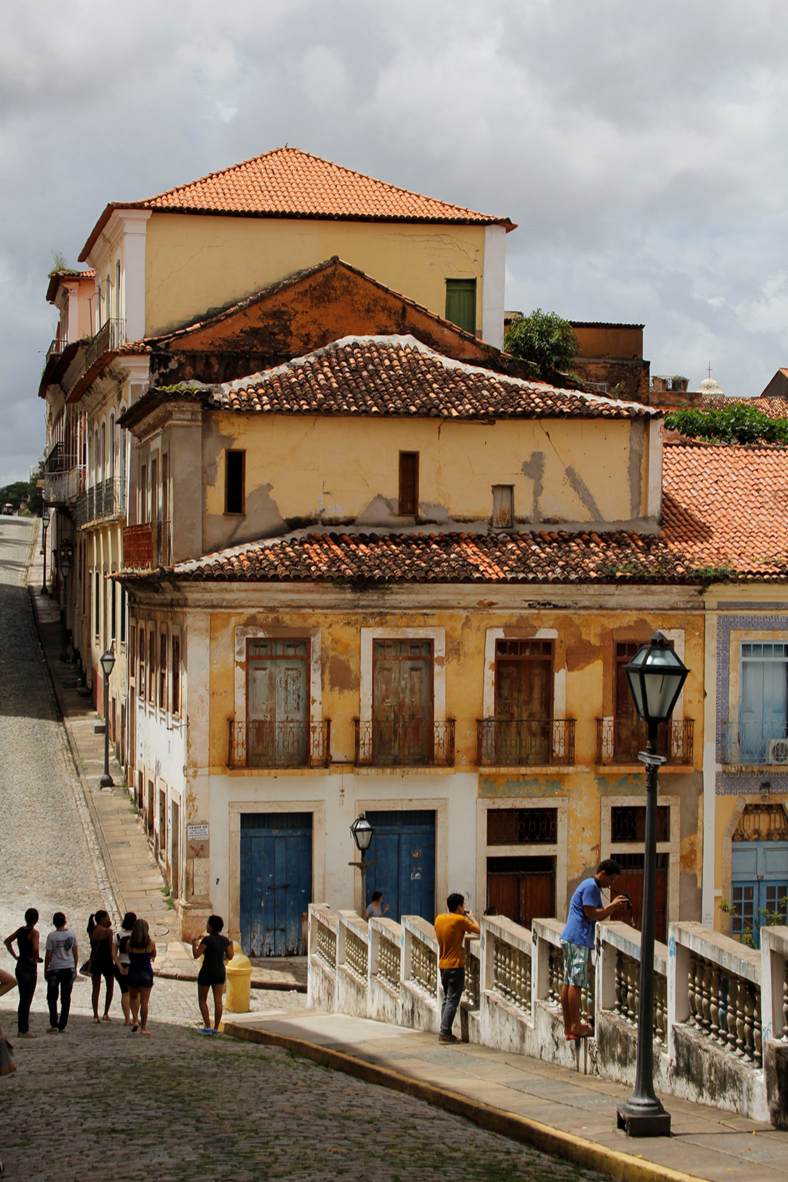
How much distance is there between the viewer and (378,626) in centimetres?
2300

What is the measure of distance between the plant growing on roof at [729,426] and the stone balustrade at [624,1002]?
3196 cm

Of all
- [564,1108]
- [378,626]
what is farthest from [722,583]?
[564,1108]

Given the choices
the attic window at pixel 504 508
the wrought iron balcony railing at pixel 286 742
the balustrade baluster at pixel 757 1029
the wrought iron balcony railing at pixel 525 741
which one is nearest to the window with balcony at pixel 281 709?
the wrought iron balcony railing at pixel 286 742

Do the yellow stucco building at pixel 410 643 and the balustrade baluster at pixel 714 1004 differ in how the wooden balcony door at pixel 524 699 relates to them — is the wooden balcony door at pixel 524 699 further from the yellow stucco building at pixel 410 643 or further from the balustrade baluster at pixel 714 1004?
the balustrade baluster at pixel 714 1004

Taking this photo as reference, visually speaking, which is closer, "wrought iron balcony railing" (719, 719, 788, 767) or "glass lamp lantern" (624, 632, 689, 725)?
"glass lamp lantern" (624, 632, 689, 725)

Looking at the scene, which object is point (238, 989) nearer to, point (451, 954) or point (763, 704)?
point (451, 954)

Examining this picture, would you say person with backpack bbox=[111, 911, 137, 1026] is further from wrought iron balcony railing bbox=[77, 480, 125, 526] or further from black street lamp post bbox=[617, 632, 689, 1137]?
wrought iron balcony railing bbox=[77, 480, 125, 526]

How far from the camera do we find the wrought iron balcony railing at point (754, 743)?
2391 cm

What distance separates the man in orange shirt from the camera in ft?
45.1

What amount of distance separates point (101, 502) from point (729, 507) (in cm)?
1678

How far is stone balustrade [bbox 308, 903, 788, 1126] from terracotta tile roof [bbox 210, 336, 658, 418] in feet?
32.3

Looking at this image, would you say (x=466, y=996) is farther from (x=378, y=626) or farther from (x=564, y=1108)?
(x=378, y=626)

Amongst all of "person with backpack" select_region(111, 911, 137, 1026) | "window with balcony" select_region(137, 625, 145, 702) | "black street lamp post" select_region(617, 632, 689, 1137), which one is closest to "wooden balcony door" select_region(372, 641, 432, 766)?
"person with backpack" select_region(111, 911, 137, 1026)

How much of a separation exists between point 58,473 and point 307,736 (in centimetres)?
2655
